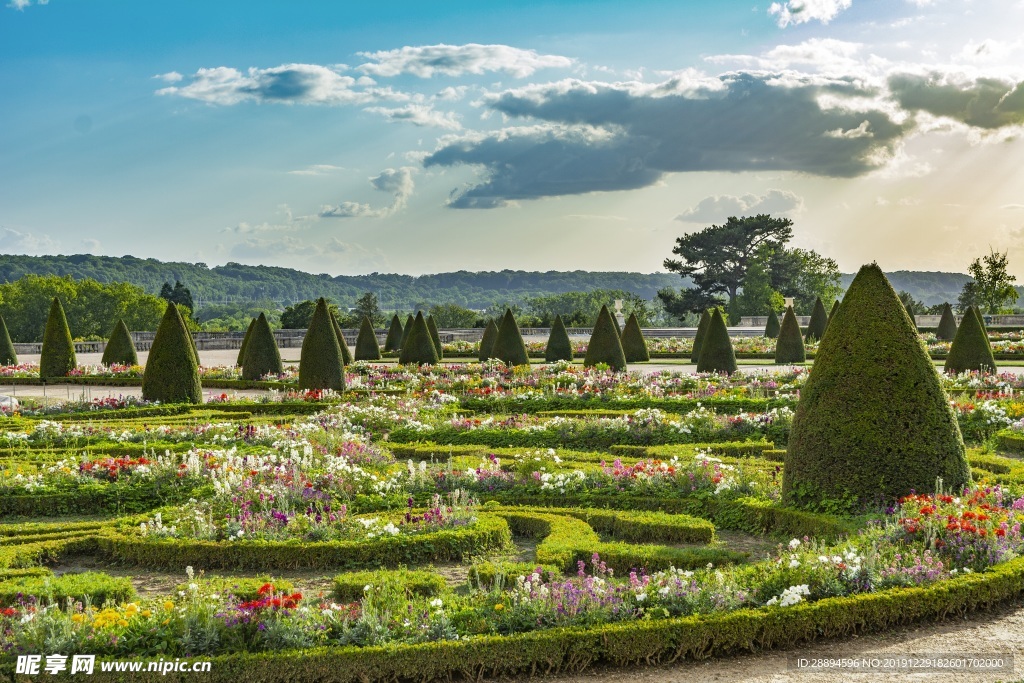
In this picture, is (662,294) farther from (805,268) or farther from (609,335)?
(609,335)

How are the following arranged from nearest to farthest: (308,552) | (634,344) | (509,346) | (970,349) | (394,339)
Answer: (308,552) < (970,349) < (509,346) < (634,344) < (394,339)

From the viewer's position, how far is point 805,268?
82250 mm

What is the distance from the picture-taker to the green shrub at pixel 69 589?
7.07 meters

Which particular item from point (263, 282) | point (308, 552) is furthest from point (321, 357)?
point (263, 282)

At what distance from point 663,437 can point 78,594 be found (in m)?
9.12

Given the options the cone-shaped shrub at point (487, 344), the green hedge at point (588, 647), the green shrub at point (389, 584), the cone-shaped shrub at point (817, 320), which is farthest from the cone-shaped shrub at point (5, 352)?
the green hedge at point (588, 647)

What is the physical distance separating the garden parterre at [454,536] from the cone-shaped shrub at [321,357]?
6009 mm

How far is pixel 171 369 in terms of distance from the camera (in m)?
20.2

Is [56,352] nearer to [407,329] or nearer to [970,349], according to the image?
[407,329]

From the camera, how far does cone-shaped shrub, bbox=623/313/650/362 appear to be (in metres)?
33.6

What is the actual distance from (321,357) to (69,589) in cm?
1464

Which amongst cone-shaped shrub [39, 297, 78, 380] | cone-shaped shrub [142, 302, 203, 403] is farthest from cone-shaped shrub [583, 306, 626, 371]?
cone-shaped shrub [39, 297, 78, 380]

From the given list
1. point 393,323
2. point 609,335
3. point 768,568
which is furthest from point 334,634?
point 393,323

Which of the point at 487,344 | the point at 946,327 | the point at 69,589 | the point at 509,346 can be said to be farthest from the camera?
the point at 946,327
